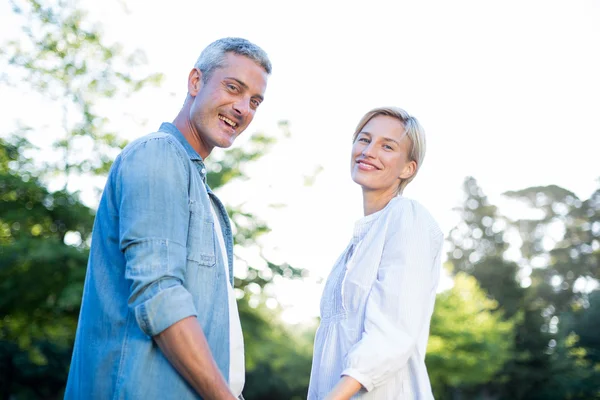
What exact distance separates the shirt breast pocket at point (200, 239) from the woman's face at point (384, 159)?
1.11 meters

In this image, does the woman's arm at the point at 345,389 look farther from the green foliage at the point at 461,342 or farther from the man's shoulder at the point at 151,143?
the green foliage at the point at 461,342

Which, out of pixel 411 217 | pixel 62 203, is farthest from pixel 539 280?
pixel 411 217

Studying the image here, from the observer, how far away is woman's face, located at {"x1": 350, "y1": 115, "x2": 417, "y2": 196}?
2.71m

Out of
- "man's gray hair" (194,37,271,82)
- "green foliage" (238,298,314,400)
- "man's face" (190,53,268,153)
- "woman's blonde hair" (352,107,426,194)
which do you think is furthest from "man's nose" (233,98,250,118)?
"green foliage" (238,298,314,400)

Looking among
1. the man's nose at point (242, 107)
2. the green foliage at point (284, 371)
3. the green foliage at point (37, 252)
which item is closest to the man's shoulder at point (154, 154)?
the man's nose at point (242, 107)

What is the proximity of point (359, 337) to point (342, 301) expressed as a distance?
0.20 metres

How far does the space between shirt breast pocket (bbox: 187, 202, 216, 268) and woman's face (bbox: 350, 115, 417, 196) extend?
1.11m

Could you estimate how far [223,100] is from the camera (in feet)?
6.86

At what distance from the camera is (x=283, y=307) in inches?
527

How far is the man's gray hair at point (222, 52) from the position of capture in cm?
209

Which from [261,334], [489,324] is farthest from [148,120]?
[489,324]

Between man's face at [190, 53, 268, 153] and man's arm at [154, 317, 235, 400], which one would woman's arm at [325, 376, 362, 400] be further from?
man's face at [190, 53, 268, 153]

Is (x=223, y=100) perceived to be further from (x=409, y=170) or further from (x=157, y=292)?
(x=409, y=170)

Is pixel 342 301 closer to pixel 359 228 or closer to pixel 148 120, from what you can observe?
pixel 359 228
